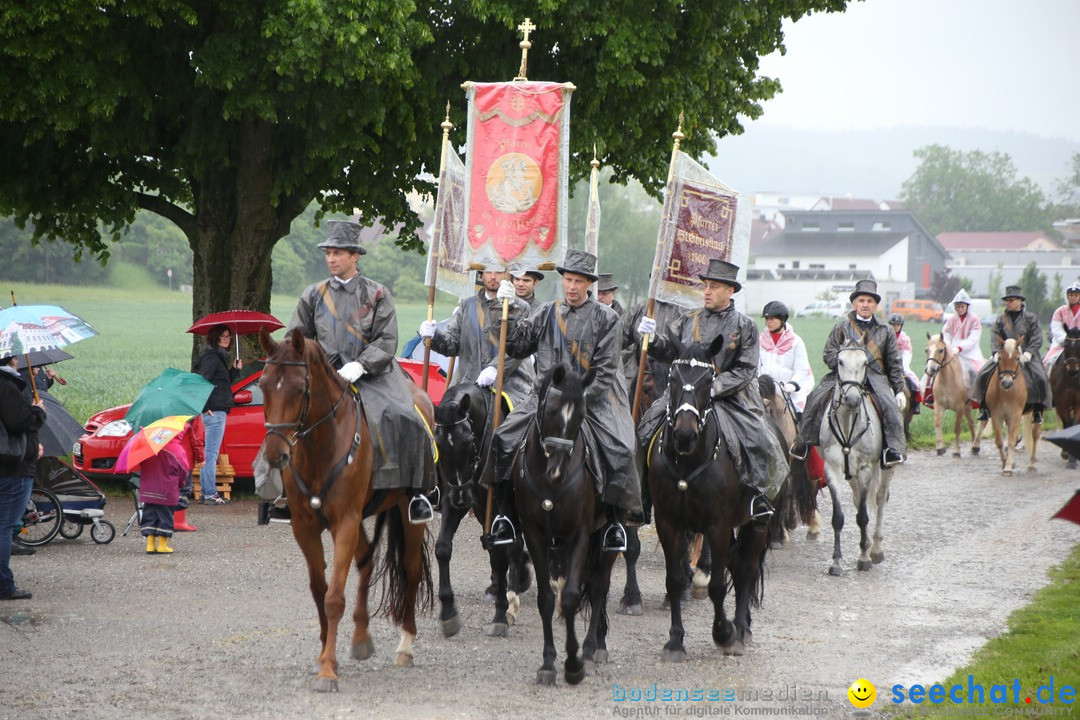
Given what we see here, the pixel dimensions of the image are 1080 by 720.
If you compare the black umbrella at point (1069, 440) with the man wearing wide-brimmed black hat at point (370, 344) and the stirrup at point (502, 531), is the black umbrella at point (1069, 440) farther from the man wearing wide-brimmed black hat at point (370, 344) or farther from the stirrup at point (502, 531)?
the man wearing wide-brimmed black hat at point (370, 344)

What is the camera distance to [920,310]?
2746 inches

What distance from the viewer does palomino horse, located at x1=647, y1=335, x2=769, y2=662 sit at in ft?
26.9

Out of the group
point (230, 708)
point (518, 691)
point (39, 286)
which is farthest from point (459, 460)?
point (39, 286)

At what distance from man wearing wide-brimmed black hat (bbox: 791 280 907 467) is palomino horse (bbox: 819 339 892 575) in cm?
10

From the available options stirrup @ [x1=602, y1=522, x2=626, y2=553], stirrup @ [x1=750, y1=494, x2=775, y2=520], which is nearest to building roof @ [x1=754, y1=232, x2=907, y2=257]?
stirrup @ [x1=750, y1=494, x2=775, y2=520]

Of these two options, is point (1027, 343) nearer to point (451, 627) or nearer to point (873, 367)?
point (873, 367)

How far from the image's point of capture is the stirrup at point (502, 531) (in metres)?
8.15

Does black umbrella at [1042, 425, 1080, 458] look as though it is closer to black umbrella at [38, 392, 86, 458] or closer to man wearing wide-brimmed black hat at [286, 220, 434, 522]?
man wearing wide-brimmed black hat at [286, 220, 434, 522]

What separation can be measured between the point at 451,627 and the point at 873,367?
6.04 m

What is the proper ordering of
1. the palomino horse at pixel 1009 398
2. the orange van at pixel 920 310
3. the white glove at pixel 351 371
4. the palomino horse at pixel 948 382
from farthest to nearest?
1. the orange van at pixel 920 310
2. the palomino horse at pixel 948 382
3. the palomino horse at pixel 1009 398
4. the white glove at pixel 351 371

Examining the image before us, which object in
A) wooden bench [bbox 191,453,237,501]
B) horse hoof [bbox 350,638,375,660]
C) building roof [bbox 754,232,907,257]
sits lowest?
wooden bench [bbox 191,453,237,501]

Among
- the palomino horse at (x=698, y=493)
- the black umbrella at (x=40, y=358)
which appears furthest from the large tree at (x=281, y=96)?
the palomino horse at (x=698, y=493)

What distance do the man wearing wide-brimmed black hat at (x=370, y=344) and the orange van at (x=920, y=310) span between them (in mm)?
63656

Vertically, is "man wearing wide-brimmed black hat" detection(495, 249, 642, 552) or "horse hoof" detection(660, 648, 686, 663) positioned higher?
"man wearing wide-brimmed black hat" detection(495, 249, 642, 552)
